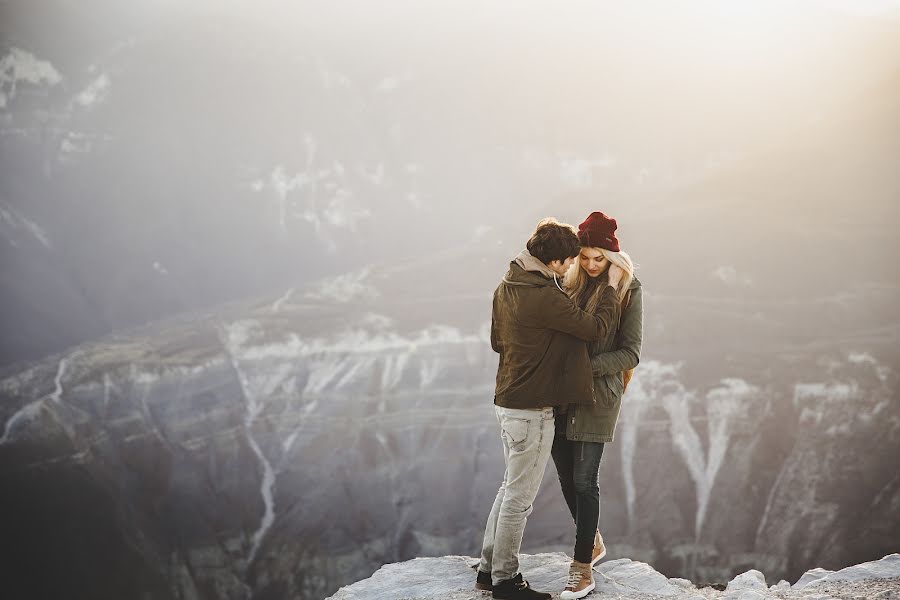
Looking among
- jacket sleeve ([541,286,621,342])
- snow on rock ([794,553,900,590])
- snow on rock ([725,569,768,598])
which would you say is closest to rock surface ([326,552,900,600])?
snow on rock ([794,553,900,590])

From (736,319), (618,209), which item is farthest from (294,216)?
(736,319)

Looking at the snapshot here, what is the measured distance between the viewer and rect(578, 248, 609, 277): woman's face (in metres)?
4.17

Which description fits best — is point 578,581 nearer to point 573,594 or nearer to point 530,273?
point 573,594

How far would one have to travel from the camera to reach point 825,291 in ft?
101

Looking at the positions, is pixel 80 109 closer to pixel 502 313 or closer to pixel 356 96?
pixel 356 96

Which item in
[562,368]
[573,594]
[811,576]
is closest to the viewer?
[562,368]

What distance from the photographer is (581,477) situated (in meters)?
4.18

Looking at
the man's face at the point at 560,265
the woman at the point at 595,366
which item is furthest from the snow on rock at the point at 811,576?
the man's face at the point at 560,265

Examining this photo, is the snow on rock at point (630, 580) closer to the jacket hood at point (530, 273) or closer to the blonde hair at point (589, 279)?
the blonde hair at point (589, 279)

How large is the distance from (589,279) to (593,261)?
0.13 meters

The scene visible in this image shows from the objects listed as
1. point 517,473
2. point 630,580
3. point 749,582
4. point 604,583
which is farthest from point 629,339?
point 749,582

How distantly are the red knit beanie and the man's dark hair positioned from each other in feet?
1.03

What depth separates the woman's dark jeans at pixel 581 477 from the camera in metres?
4.17

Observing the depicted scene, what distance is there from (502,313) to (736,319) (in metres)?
28.1
